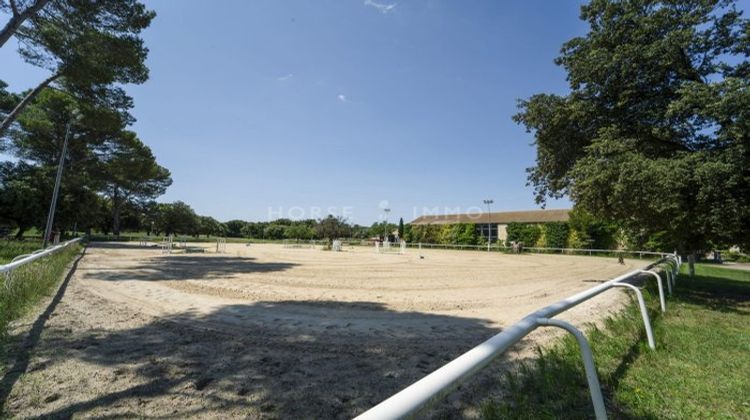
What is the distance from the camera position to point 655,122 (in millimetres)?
8812

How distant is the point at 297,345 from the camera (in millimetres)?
4238

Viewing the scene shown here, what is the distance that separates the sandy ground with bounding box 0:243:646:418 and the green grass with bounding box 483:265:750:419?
1.40 feet

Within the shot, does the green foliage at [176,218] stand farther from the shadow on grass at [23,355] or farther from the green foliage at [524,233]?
the shadow on grass at [23,355]

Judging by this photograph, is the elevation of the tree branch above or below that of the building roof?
above

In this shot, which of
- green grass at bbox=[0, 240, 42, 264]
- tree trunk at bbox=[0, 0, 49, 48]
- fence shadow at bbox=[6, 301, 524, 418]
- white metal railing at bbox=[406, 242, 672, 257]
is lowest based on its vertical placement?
fence shadow at bbox=[6, 301, 524, 418]

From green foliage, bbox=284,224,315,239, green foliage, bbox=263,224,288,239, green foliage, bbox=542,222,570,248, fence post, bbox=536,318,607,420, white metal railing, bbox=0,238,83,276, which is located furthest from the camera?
green foliage, bbox=263,224,288,239

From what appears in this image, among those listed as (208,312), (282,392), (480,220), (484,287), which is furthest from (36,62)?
(480,220)

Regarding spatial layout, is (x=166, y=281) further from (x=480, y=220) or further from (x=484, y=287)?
(x=480, y=220)

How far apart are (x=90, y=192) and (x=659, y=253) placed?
5043cm

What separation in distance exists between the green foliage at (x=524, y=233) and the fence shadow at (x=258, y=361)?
3883cm

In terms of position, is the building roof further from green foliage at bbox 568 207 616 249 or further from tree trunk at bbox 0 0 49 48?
tree trunk at bbox 0 0 49 48

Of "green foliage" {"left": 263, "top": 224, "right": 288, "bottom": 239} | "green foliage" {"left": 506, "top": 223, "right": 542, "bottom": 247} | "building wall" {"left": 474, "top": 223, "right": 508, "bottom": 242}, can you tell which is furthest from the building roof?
"green foliage" {"left": 263, "top": 224, "right": 288, "bottom": 239}

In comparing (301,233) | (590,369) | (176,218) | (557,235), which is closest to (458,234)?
(557,235)

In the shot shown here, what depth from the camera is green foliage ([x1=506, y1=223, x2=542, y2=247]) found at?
40.2 m
